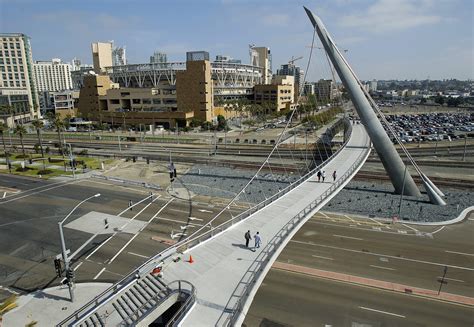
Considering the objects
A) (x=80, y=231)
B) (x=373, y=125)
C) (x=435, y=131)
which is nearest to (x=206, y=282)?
(x=80, y=231)

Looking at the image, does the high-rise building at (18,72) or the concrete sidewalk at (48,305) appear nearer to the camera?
the concrete sidewalk at (48,305)

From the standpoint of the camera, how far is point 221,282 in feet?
58.9

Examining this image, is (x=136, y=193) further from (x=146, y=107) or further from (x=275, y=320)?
(x=146, y=107)

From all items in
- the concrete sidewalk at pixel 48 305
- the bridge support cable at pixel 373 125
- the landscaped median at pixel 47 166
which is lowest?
the concrete sidewalk at pixel 48 305

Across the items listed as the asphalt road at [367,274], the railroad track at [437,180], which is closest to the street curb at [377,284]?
the asphalt road at [367,274]

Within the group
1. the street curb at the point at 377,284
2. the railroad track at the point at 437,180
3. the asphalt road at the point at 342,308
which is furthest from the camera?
the railroad track at the point at 437,180

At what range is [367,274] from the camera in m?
25.6

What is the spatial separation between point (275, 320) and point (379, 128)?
32289mm

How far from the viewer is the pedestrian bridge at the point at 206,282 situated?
621 inches

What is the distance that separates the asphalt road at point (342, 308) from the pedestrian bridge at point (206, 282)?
425 cm

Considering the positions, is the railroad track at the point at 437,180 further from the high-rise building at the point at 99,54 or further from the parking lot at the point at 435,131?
the high-rise building at the point at 99,54

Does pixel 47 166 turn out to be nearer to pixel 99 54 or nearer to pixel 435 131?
pixel 435 131

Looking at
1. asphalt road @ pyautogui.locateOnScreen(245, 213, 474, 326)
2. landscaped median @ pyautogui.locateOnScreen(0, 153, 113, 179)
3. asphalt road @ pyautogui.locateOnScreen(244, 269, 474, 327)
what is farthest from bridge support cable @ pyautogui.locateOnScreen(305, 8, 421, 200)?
Result: landscaped median @ pyautogui.locateOnScreen(0, 153, 113, 179)

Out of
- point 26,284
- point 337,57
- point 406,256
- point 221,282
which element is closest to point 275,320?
point 221,282
